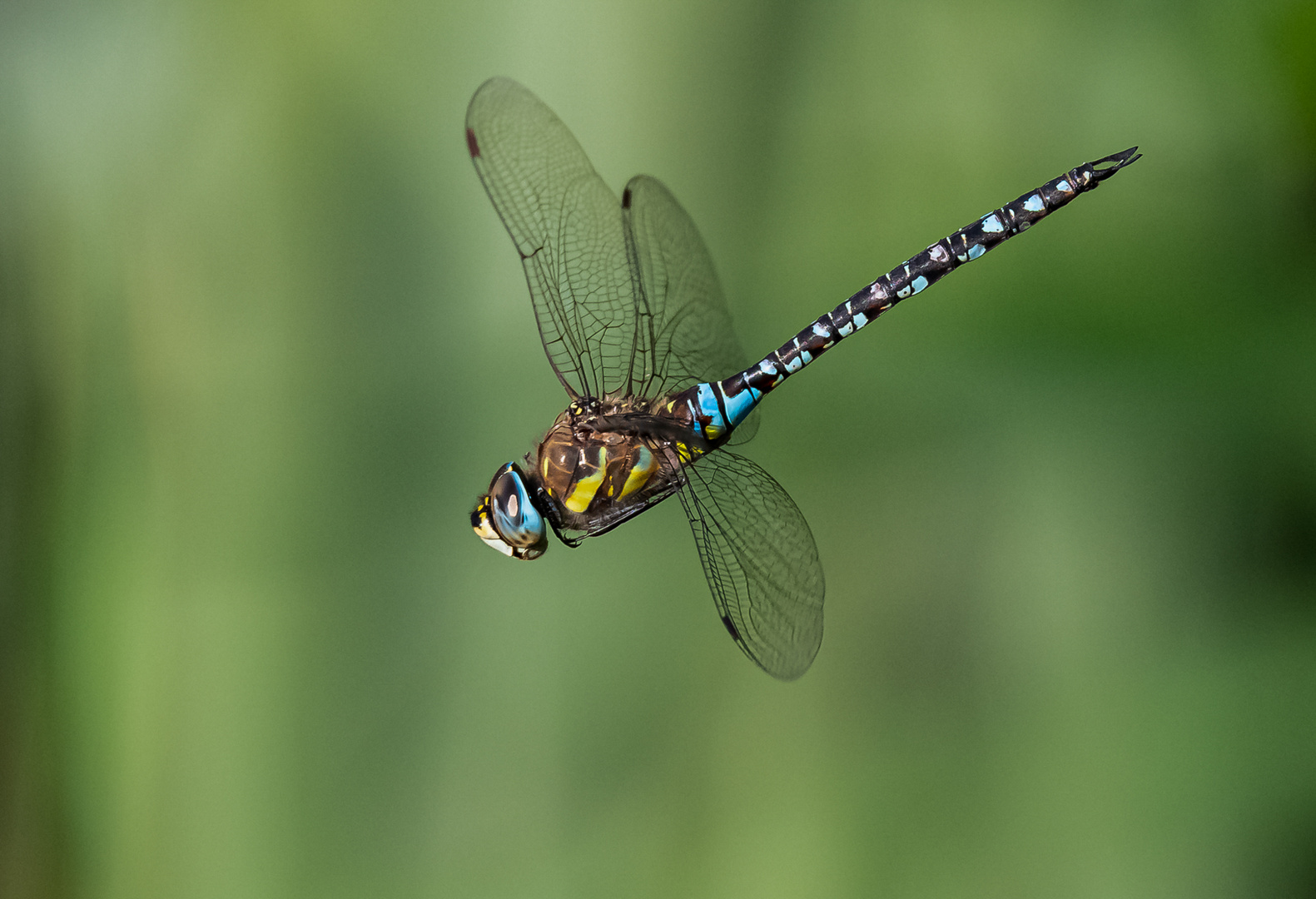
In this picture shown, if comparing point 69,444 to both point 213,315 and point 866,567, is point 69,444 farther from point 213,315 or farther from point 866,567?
point 866,567

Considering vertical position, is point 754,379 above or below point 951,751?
above

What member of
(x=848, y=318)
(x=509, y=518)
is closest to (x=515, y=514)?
(x=509, y=518)

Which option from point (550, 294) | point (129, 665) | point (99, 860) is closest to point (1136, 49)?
point (550, 294)

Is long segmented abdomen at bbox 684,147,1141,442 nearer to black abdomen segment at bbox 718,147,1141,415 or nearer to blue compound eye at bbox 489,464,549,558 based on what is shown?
black abdomen segment at bbox 718,147,1141,415

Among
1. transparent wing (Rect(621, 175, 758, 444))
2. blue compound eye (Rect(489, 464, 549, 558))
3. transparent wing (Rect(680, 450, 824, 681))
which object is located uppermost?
transparent wing (Rect(621, 175, 758, 444))

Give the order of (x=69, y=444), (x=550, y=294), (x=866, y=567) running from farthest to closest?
1. (x=69, y=444)
2. (x=866, y=567)
3. (x=550, y=294)

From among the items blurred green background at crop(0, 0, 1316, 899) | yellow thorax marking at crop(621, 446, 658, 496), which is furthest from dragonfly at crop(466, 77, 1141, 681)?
blurred green background at crop(0, 0, 1316, 899)

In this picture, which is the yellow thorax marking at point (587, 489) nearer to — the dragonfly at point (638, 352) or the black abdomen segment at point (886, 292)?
the dragonfly at point (638, 352)
